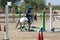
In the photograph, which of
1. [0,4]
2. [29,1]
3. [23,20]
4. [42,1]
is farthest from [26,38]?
[42,1]

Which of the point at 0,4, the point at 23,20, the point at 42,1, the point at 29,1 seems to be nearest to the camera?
the point at 23,20

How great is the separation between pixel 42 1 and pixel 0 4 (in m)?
25.4

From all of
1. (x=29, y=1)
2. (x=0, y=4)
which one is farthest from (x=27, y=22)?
(x=29, y=1)

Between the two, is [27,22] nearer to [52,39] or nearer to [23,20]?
[23,20]

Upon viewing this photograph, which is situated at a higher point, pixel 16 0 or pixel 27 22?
pixel 16 0

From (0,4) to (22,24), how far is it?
49728 millimetres

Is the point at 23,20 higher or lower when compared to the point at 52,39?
higher

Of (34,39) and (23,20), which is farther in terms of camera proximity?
(23,20)

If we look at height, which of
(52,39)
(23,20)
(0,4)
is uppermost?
(0,4)

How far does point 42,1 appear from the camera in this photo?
300 ft

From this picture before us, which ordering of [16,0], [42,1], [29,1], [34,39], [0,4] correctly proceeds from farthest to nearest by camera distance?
1. [42,1]
2. [29,1]
3. [16,0]
4. [0,4]
5. [34,39]

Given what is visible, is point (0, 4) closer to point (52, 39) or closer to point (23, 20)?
point (23, 20)

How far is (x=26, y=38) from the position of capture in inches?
626

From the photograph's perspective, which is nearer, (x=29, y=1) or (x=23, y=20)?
(x=23, y=20)
